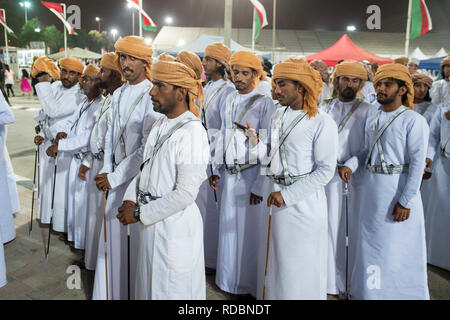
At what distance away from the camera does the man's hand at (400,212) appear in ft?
11.9

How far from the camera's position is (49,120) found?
5.77 m

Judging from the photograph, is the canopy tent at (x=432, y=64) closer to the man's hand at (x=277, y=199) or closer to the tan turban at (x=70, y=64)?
the tan turban at (x=70, y=64)

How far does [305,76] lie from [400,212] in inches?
61.0

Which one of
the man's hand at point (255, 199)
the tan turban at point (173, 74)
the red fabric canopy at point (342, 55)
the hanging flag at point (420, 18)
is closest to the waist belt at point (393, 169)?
the man's hand at point (255, 199)

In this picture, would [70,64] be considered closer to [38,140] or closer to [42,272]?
[38,140]

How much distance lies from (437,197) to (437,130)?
855 millimetres

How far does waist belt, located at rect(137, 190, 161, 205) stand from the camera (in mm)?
2723

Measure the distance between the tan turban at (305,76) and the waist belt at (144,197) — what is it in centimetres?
141

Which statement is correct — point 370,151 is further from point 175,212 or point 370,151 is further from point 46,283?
point 46,283

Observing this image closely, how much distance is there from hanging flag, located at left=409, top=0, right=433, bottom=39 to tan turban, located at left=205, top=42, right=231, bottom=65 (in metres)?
13.3

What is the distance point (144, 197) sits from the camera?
9.07 feet

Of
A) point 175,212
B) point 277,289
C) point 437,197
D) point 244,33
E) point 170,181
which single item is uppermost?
point 244,33

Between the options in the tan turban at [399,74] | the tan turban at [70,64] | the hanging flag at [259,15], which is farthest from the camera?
the hanging flag at [259,15]

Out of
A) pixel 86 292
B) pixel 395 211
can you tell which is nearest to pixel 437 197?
pixel 395 211
